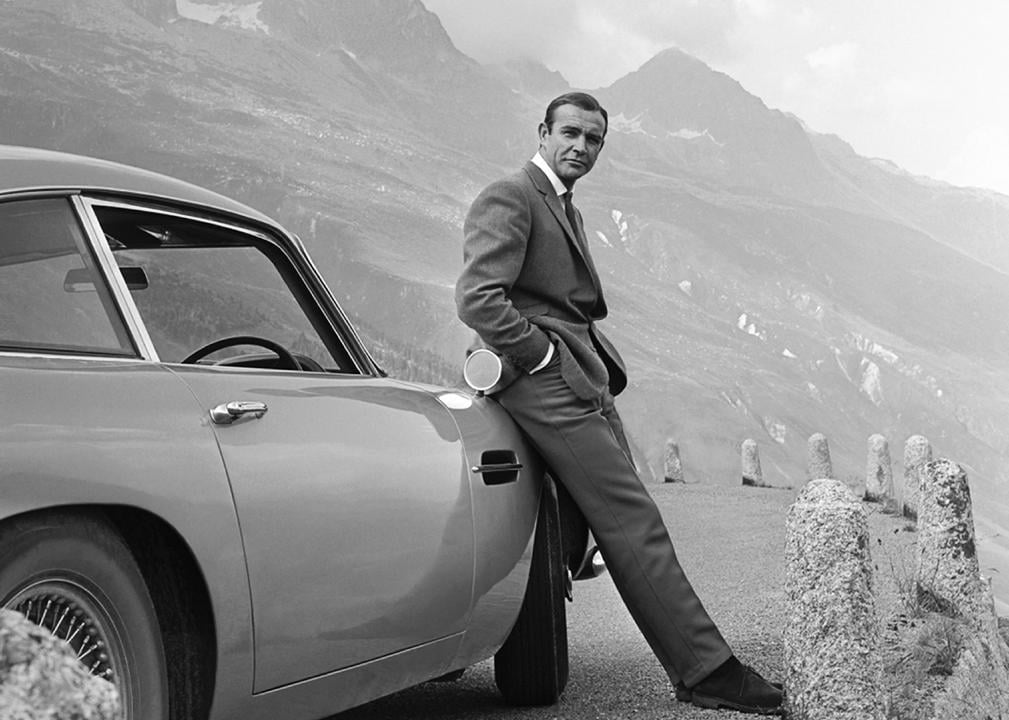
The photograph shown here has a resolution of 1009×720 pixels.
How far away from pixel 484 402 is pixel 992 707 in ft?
7.39

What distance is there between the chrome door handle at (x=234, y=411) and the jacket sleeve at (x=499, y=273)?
1474mm

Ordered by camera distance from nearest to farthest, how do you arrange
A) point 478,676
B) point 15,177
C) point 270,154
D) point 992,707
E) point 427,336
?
1. point 15,177
2. point 992,707
3. point 478,676
4. point 427,336
5. point 270,154

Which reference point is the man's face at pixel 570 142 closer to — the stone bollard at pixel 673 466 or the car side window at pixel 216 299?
the car side window at pixel 216 299

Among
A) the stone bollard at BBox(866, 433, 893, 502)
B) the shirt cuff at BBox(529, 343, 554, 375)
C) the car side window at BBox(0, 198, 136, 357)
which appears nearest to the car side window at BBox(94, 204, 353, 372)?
the car side window at BBox(0, 198, 136, 357)

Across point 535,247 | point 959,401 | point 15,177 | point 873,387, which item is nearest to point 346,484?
point 15,177

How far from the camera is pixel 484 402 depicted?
4.54 meters

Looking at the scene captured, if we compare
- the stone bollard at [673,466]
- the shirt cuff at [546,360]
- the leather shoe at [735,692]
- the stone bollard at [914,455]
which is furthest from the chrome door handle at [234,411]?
the stone bollard at [673,466]

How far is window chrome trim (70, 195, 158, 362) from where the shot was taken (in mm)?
2863

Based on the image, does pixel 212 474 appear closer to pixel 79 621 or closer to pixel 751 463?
pixel 79 621

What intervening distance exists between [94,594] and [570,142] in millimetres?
2855

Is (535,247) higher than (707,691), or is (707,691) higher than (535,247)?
(535,247)

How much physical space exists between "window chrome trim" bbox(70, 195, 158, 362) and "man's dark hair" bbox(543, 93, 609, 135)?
7.34ft

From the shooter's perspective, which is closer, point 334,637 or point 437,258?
point 334,637

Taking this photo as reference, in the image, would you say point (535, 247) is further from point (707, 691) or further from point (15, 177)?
point (15, 177)
